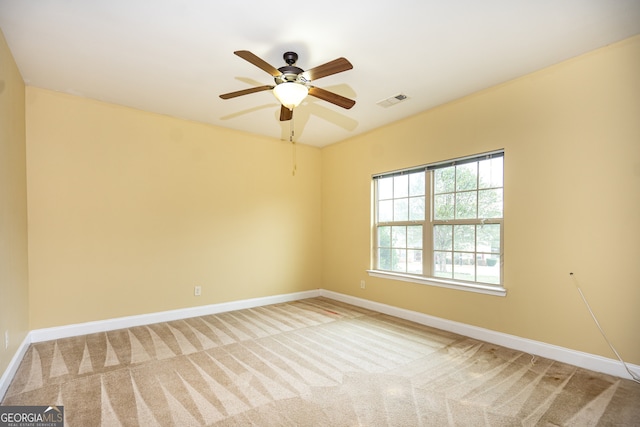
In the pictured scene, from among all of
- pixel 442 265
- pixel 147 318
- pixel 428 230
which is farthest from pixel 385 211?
pixel 147 318

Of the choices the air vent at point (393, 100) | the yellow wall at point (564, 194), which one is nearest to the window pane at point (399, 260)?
the yellow wall at point (564, 194)

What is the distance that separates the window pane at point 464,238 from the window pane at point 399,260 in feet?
2.60

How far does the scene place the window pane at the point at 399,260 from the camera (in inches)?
174

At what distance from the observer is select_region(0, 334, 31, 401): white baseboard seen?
7.69 feet

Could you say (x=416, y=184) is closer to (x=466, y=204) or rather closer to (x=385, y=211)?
(x=385, y=211)

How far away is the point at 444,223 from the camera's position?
3.89 metres

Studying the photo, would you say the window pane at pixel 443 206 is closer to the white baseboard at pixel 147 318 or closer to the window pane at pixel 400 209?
the window pane at pixel 400 209

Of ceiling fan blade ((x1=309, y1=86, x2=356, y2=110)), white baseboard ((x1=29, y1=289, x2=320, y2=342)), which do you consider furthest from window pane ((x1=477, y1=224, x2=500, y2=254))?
white baseboard ((x1=29, y1=289, x2=320, y2=342))

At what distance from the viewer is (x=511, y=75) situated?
312 cm

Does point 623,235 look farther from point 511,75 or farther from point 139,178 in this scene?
point 139,178

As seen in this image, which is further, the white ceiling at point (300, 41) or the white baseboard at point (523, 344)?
the white baseboard at point (523, 344)

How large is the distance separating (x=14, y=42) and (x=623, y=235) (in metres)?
5.22

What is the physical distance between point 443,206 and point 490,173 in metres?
0.67

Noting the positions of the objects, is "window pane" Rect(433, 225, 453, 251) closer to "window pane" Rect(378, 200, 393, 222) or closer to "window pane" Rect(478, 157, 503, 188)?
"window pane" Rect(478, 157, 503, 188)
